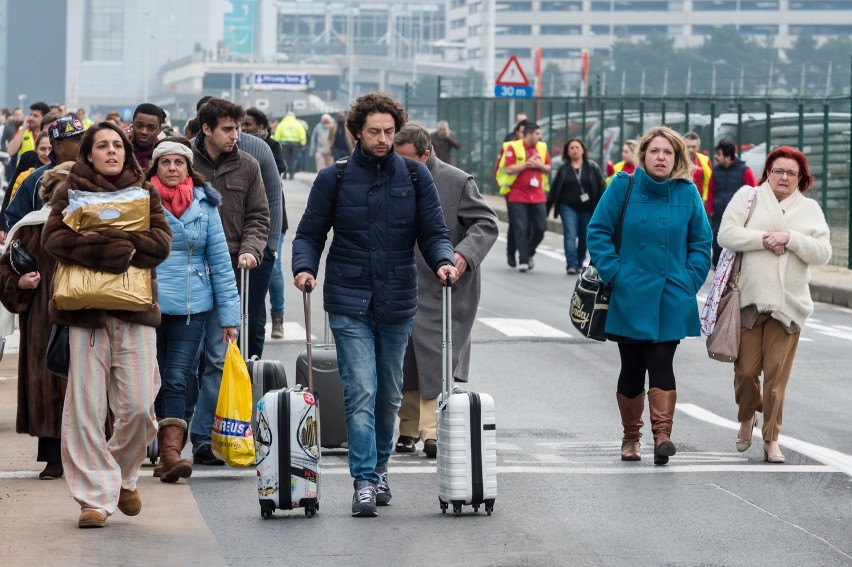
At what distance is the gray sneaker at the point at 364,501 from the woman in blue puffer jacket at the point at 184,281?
1.21 metres

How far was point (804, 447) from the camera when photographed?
33.6 ft

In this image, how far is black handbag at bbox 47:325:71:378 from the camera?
7656 millimetres

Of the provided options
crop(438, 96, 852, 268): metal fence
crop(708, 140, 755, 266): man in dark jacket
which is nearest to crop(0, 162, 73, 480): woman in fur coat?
crop(708, 140, 755, 266): man in dark jacket

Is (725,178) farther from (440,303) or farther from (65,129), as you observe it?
(65,129)

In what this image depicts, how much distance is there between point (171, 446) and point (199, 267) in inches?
34.7

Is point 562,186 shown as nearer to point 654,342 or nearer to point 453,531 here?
point 654,342

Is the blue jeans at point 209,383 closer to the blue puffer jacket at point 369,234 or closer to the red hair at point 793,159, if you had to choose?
the blue puffer jacket at point 369,234

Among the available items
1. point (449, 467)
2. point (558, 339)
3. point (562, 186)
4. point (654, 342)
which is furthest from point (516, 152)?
point (449, 467)

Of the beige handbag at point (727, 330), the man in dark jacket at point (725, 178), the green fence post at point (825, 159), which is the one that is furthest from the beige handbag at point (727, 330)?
the green fence post at point (825, 159)

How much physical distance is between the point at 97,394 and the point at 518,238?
1568cm

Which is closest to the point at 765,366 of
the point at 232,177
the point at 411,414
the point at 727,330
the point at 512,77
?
the point at 727,330

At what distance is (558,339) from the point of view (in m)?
15.9

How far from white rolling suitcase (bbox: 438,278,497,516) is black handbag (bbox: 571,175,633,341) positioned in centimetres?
Answer: 175

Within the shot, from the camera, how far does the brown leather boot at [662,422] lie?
31.0 ft
